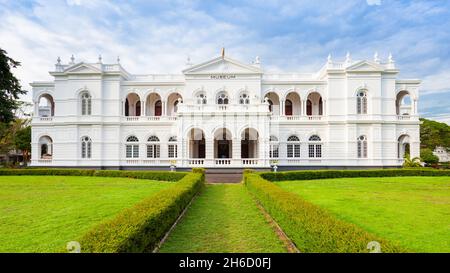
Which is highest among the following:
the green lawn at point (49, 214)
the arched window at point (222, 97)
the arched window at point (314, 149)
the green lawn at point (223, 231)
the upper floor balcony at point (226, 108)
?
the arched window at point (222, 97)

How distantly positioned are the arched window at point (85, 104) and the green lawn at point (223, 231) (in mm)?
23587

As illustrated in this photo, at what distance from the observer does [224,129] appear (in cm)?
2844

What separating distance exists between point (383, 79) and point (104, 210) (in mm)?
29992

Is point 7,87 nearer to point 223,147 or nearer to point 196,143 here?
point 196,143

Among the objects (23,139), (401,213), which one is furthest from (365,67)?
(23,139)

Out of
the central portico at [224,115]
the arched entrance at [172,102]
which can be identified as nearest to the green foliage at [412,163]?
the central portico at [224,115]

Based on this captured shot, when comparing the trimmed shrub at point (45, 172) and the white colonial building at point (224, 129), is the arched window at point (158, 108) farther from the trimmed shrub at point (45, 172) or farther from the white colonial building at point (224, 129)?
the trimmed shrub at point (45, 172)

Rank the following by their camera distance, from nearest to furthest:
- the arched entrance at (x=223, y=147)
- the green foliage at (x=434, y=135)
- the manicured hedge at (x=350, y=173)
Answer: the manicured hedge at (x=350, y=173), the arched entrance at (x=223, y=147), the green foliage at (x=434, y=135)

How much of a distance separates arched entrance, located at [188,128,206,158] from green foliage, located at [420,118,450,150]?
141 ft

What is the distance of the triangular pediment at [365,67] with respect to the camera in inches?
1168

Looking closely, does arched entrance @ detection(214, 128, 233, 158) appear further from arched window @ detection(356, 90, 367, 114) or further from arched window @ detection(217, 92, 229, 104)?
arched window @ detection(356, 90, 367, 114)

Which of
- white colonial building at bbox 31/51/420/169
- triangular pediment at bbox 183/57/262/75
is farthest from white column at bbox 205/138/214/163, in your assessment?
triangular pediment at bbox 183/57/262/75

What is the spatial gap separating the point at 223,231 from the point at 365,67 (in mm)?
27917

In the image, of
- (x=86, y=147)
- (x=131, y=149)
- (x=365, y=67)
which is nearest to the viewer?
(x=365, y=67)
